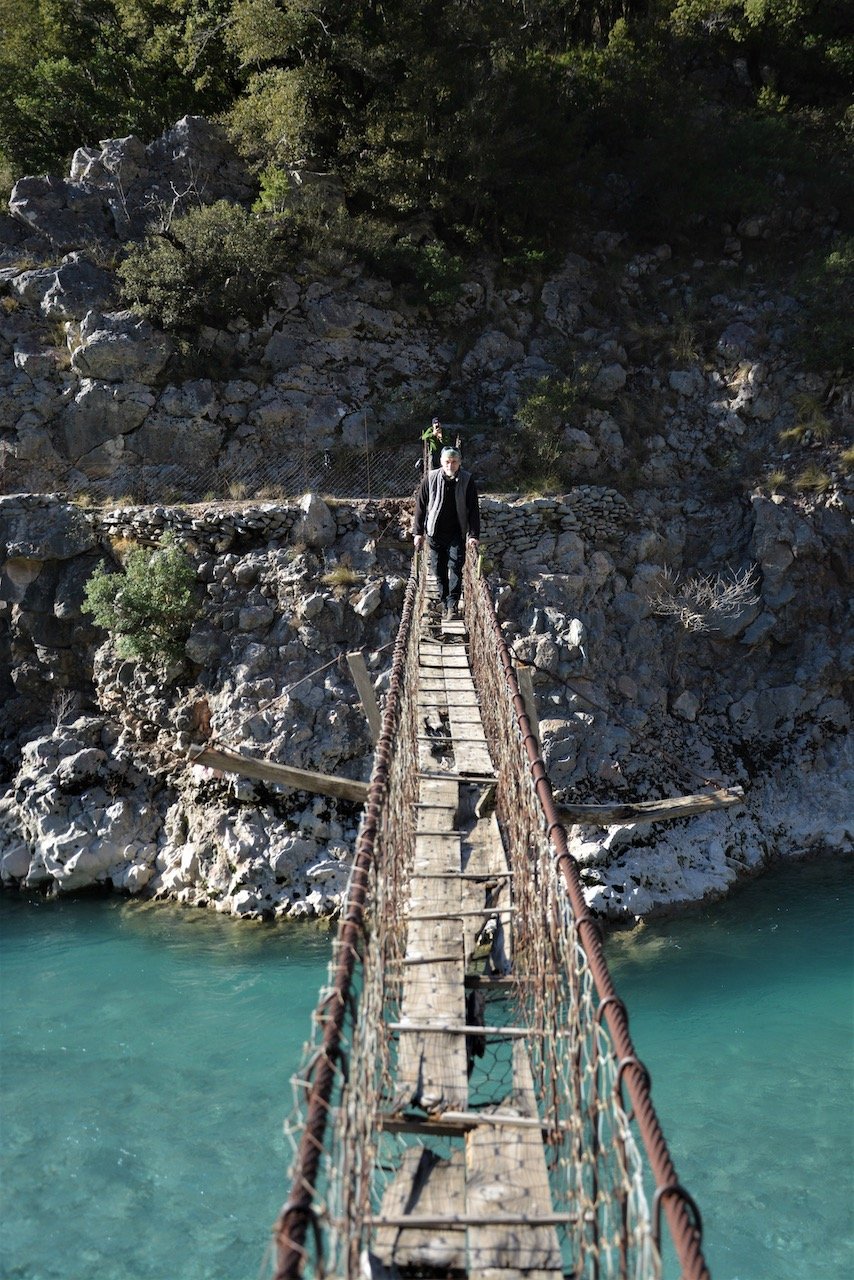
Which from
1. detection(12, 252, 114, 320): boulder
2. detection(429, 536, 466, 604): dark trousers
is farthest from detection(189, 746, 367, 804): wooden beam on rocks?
detection(12, 252, 114, 320): boulder

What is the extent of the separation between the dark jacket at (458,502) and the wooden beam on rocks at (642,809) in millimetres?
2402

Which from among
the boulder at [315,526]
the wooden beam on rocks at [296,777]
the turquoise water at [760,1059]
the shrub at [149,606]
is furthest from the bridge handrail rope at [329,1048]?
the boulder at [315,526]

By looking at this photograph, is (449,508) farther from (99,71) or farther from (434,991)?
(99,71)

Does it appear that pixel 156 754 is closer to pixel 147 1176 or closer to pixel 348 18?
pixel 147 1176

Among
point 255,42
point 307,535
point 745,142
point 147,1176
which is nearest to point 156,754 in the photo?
point 307,535

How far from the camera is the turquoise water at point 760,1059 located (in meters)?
5.66

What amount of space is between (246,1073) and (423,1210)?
16.5 ft

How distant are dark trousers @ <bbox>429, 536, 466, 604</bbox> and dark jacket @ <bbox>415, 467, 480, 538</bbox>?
0.13 metres

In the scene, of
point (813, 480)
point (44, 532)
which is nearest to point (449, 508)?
point (44, 532)

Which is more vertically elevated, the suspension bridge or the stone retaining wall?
the stone retaining wall

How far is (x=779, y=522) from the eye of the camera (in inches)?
483

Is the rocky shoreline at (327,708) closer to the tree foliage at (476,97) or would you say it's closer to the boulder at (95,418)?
the boulder at (95,418)

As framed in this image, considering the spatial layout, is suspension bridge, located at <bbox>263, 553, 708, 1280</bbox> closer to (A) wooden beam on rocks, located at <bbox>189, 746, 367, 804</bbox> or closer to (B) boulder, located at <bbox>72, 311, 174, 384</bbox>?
(A) wooden beam on rocks, located at <bbox>189, 746, 367, 804</bbox>

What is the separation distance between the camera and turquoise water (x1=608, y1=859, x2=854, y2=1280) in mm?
5660
